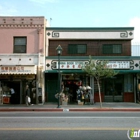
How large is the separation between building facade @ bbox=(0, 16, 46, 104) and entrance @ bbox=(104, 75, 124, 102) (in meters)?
6.06

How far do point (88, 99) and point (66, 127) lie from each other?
12.4 meters

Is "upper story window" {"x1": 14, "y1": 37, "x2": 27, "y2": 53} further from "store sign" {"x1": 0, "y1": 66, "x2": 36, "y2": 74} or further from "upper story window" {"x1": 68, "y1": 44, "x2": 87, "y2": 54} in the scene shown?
"upper story window" {"x1": 68, "y1": 44, "x2": 87, "y2": 54}

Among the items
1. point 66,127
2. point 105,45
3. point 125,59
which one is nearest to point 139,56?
point 125,59

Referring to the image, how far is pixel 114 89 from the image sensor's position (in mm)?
Result: 23984

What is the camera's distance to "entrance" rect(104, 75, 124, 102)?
23.9m

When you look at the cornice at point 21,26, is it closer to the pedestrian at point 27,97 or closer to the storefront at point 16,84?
the storefront at point 16,84

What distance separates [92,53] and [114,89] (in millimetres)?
3919

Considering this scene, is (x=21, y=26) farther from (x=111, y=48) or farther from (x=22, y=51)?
(x=111, y=48)

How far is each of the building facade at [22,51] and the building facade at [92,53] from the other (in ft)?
3.48

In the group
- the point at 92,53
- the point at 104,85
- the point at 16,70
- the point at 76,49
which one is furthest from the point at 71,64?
the point at 16,70

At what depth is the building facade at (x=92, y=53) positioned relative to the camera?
23.5m

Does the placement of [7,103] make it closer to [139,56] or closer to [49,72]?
[49,72]

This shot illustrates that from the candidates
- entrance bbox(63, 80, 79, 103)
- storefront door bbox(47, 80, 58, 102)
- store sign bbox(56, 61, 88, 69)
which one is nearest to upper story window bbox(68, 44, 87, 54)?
store sign bbox(56, 61, 88, 69)

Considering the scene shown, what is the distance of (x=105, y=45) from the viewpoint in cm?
2417
